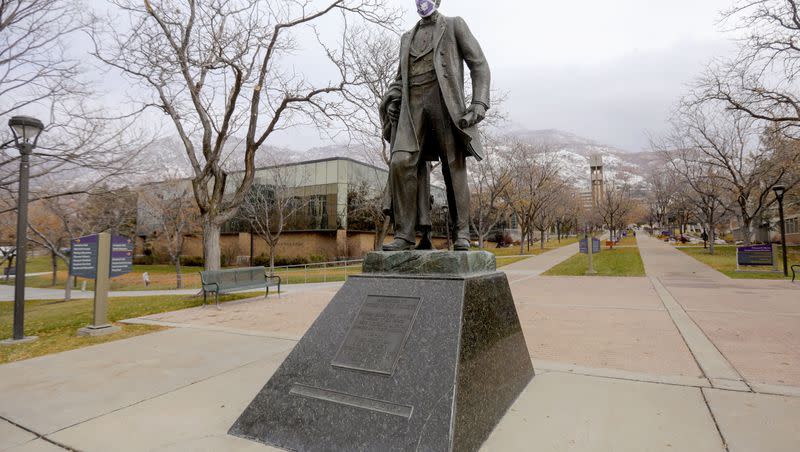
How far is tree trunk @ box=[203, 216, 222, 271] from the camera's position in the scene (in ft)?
42.3

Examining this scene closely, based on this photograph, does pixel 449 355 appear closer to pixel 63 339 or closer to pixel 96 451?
pixel 96 451

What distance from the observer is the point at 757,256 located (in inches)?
667

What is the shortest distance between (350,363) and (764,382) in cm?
395

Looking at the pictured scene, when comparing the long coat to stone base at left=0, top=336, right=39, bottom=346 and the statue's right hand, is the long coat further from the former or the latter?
stone base at left=0, top=336, right=39, bottom=346

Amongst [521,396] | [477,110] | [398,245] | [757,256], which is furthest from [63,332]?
[757,256]

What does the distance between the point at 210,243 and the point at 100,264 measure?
207 inches

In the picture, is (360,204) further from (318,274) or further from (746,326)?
(746,326)

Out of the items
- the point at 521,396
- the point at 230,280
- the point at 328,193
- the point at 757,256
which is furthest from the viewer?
the point at 328,193

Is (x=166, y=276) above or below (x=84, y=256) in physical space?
below

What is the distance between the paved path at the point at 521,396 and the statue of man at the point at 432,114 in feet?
5.88

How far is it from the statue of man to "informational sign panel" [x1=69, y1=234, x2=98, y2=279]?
683 cm

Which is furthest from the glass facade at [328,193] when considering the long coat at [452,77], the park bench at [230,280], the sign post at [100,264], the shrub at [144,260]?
the long coat at [452,77]

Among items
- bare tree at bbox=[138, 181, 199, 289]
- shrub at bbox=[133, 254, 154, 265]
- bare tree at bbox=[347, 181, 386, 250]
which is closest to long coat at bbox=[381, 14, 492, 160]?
bare tree at bbox=[138, 181, 199, 289]

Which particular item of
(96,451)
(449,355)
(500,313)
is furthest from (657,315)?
(96,451)
